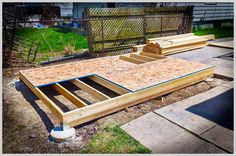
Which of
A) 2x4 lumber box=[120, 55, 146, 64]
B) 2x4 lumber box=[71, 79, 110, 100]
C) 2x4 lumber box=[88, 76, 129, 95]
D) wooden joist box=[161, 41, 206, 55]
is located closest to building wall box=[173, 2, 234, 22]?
wooden joist box=[161, 41, 206, 55]

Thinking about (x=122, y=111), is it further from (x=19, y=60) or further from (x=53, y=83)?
(x=19, y=60)

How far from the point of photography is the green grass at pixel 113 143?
11.7 ft

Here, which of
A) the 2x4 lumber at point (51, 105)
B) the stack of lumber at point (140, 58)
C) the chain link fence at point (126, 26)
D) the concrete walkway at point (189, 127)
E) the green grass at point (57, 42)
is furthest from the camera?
the green grass at point (57, 42)

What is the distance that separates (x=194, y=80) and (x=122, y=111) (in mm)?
2427

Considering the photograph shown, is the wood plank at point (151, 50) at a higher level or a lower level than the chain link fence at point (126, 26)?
lower

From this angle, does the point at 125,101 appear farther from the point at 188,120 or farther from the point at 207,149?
the point at 207,149

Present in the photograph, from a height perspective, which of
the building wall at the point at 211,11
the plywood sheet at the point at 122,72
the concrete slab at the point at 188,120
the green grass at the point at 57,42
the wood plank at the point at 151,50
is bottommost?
the concrete slab at the point at 188,120

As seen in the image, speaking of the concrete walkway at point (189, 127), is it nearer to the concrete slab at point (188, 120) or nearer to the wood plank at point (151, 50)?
the concrete slab at point (188, 120)

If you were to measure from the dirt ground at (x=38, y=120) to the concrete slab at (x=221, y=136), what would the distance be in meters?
1.30

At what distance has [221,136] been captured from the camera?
150 inches

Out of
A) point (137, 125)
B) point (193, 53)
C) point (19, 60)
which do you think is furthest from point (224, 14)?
point (137, 125)

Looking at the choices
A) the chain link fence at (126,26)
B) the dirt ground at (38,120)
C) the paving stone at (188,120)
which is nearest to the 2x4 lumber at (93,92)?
the dirt ground at (38,120)

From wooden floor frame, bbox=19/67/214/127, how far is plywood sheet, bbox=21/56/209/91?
0.14 m

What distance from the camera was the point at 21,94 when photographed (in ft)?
18.7
